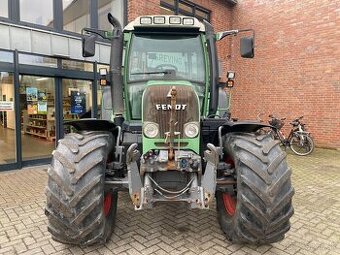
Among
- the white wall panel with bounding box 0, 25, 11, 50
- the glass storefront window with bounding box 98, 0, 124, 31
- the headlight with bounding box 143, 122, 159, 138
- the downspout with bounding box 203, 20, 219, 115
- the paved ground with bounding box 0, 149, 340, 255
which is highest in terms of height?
the glass storefront window with bounding box 98, 0, 124, 31

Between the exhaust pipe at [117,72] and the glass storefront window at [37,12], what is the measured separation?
152 inches

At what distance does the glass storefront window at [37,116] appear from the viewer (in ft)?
22.6

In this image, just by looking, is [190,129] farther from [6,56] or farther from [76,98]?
[76,98]

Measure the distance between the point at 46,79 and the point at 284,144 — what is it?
283 inches

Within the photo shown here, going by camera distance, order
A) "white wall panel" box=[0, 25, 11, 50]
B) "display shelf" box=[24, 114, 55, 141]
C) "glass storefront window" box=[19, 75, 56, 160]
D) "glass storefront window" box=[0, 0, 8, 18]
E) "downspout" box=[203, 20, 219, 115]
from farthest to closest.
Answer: "display shelf" box=[24, 114, 55, 141], "glass storefront window" box=[19, 75, 56, 160], "glass storefront window" box=[0, 0, 8, 18], "white wall panel" box=[0, 25, 11, 50], "downspout" box=[203, 20, 219, 115]

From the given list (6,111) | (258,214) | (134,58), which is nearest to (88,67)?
(6,111)

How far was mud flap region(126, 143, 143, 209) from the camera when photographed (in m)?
2.88

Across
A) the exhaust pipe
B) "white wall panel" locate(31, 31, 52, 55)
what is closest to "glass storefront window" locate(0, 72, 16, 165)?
"white wall panel" locate(31, 31, 52, 55)

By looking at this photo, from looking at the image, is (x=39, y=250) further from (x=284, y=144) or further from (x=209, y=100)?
(x=284, y=144)

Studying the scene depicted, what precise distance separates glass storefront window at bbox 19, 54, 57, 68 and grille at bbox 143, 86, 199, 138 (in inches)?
182

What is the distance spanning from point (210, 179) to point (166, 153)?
52cm

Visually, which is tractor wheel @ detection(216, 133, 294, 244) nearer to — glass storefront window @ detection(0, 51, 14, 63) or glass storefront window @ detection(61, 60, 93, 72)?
glass storefront window @ detection(0, 51, 14, 63)

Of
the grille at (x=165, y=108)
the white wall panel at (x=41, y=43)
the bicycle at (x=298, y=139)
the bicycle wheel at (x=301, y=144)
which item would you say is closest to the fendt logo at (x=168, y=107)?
the grille at (x=165, y=108)

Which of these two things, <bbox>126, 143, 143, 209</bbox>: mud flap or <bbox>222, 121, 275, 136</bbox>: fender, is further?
<bbox>222, 121, 275, 136</bbox>: fender
